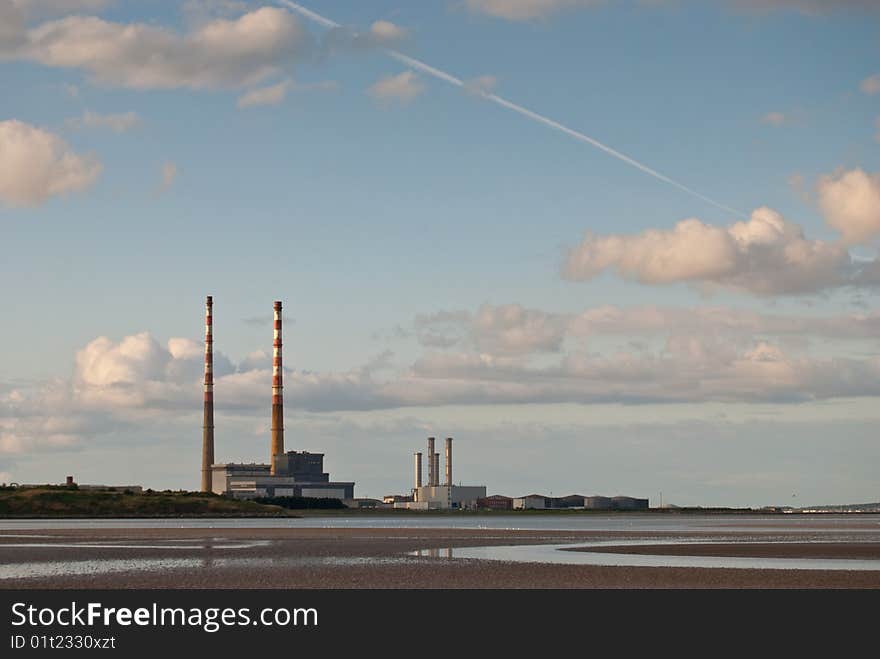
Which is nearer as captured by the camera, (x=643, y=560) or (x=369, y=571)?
(x=369, y=571)

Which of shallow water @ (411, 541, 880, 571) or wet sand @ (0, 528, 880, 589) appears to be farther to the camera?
shallow water @ (411, 541, 880, 571)

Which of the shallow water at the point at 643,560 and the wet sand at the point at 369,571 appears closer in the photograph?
the wet sand at the point at 369,571

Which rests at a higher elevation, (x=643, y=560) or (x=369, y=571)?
(x=369, y=571)

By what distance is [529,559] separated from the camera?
187 ft
